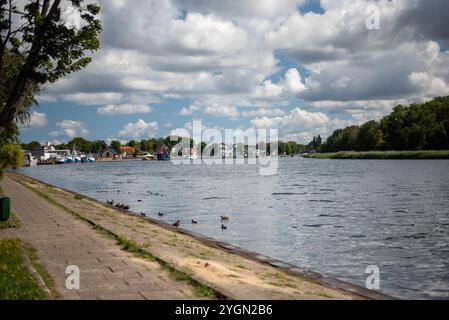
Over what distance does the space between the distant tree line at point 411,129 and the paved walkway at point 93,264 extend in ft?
465

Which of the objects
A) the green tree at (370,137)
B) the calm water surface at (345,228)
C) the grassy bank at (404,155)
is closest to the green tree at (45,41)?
the calm water surface at (345,228)

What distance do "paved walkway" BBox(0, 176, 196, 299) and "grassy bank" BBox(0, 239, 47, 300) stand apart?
0.50 meters

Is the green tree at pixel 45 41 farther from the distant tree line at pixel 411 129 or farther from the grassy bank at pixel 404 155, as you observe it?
the distant tree line at pixel 411 129

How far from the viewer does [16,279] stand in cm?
1026

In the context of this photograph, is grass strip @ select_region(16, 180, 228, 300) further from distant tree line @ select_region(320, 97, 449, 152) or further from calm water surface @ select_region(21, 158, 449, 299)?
distant tree line @ select_region(320, 97, 449, 152)

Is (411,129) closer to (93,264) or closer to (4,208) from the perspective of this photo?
(4,208)

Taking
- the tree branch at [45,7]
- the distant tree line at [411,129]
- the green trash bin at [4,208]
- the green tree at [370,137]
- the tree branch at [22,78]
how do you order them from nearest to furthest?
the tree branch at [22,78]
the tree branch at [45,7]
the green trash bin at [4,208]
the distant tree line at [411,129]
the green tree at [370,137]

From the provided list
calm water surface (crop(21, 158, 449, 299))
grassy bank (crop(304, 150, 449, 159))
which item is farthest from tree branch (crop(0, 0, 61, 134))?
grassy bank (crop(304, 150, 449, 159))

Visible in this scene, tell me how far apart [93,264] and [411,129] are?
499 feet

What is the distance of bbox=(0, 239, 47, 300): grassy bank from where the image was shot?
9.09 meters

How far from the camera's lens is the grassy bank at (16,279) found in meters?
9.09

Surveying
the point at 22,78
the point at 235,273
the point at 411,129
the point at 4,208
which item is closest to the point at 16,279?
the point at 235,273
